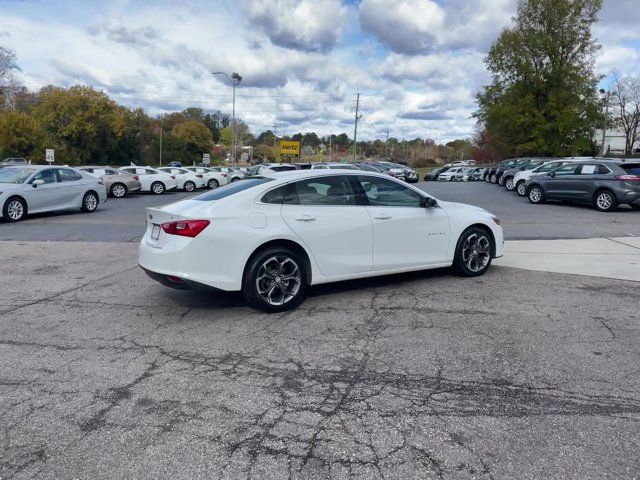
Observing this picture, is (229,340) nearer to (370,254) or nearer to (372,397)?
(372,397)

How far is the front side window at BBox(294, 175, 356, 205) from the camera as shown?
5945 millimetres

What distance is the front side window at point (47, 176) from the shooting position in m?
14.7

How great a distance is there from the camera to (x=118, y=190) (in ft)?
82.7

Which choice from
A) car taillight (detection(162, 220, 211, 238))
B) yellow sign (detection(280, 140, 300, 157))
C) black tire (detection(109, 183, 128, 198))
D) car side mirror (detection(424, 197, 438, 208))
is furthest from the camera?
yellow sign (detection(280, 140, 300, 157))

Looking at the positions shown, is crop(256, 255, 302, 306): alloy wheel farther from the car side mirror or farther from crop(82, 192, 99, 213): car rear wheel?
crop(82, 192, 99, 213): car rear wheel

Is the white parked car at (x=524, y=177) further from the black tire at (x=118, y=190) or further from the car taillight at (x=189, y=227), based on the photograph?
the car taillight at (x=189, y=227)

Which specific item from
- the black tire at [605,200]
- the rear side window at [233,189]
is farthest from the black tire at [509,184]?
the rear side window at [233,189]

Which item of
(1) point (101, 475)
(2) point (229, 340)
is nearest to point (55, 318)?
(2) point (229, 340)

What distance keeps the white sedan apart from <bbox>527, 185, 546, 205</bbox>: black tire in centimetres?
1335

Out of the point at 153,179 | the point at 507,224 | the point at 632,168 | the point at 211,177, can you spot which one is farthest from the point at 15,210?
the point at 211,177

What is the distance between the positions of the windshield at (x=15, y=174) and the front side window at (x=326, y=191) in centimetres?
1160

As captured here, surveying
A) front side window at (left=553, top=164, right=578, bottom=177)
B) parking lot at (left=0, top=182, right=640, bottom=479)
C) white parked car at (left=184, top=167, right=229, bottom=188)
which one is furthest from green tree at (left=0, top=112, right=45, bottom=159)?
parking lot at (left=0, top=182, right=640, bottom=479)

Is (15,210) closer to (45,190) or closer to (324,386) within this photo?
(45,190)

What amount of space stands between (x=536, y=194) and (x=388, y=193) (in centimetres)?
1459
